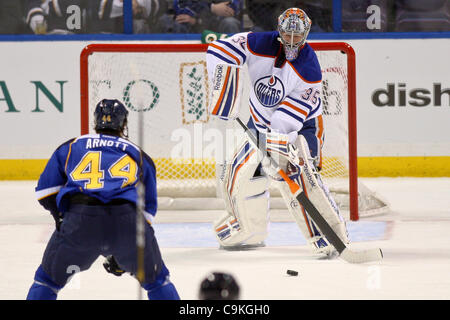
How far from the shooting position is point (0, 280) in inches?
173

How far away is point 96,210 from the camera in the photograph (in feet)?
10.5

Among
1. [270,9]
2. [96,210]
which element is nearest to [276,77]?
[96,210]

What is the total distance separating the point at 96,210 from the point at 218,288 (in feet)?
1.53

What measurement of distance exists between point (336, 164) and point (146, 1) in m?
2.38

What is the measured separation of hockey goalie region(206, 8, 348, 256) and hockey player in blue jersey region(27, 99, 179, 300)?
1.71 m

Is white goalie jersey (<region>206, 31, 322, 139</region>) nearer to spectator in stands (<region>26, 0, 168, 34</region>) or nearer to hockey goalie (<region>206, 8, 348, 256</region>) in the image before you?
hockey goalie (<region>206, 8, 348, 256</region>)

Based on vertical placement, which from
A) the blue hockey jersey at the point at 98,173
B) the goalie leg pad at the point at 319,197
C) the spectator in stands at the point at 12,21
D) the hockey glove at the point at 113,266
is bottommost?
the hockey glove at the point at 113,266

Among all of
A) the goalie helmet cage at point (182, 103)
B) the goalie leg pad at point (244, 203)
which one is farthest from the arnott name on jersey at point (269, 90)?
the goalie helmet cage at point (182, 103)

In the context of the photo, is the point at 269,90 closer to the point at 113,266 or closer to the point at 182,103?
the point at 113,266

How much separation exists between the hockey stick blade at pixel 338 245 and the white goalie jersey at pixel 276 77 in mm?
452

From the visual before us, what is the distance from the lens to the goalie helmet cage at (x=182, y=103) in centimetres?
632

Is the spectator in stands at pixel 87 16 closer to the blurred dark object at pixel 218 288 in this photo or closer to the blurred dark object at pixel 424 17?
the blurred dark object at pixel 424 17

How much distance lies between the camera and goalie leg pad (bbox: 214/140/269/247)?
5047mm

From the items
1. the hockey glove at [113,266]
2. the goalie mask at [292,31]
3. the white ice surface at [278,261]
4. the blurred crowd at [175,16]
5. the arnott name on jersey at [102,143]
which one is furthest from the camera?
the blurred crowd at [175,16]
